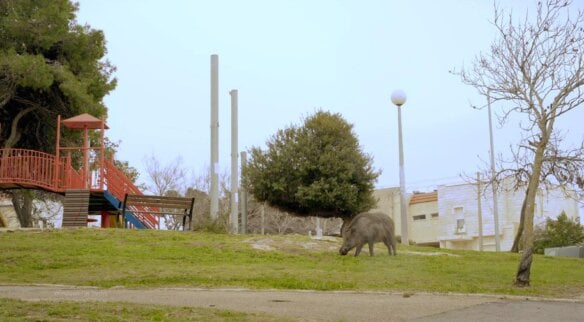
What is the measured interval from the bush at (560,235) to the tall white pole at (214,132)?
22471 millimetres

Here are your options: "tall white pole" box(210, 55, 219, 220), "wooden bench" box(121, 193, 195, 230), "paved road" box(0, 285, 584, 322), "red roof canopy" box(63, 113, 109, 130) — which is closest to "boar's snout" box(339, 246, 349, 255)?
"paved road" box(0, 285, 584, 322)

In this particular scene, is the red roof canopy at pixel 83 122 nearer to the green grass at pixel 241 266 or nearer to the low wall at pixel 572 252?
the green grass at pixel 241 266

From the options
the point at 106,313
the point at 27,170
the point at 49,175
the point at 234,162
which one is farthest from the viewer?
the point at 234,162

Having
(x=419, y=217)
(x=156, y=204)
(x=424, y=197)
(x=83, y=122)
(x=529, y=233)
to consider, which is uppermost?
(x=424, y=197)

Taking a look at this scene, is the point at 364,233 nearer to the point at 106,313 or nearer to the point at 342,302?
the point at 342,302

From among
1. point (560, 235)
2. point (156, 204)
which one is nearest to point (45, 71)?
point (156, 204)

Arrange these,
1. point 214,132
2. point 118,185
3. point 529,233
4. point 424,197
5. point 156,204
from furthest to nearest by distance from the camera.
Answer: point 424,197 < point 214,132 < point 118,185 < point 156,204 < point 529,233

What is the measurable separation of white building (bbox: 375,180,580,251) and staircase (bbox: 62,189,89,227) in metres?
43.1

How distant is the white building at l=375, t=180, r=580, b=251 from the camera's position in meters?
63.2

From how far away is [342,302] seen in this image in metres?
12.5

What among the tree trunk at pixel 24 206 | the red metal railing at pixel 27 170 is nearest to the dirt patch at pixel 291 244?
the red metal railing at pixel 27 170

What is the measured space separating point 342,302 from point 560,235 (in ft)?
114

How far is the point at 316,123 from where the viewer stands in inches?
1508

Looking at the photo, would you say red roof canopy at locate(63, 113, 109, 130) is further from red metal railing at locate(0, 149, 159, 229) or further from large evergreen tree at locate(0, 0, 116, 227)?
large evergreen tree at locate(0, 0, 116, 227)
